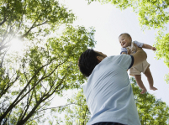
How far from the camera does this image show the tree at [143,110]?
12539 millimetres

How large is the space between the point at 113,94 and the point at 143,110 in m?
13.5

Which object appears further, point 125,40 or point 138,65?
point 138,65

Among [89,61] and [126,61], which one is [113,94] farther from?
[89,61]

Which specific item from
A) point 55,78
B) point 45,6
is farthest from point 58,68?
point 45,6

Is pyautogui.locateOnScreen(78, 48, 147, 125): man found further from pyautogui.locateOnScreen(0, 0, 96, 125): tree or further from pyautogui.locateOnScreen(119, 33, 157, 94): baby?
pyautogui.locateOnScreen(0, 0, 96, 125): tree

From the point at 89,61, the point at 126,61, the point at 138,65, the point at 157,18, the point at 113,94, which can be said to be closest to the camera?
the point at 113,94

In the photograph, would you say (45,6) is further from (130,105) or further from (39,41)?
(130,105)

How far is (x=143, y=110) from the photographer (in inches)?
492

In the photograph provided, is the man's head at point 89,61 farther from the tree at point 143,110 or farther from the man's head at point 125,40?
the tree at point 143,110

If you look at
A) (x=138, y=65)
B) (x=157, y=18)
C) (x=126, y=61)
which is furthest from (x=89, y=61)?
(x=157, y=18)

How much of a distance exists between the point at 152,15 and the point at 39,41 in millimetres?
8165

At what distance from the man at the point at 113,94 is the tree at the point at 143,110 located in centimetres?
1150

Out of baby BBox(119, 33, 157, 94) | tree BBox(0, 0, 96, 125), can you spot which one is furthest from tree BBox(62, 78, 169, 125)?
baby BBox(119, 33, 157, 94)

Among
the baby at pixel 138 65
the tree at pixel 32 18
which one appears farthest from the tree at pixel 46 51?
the baby at pixel 138 65
